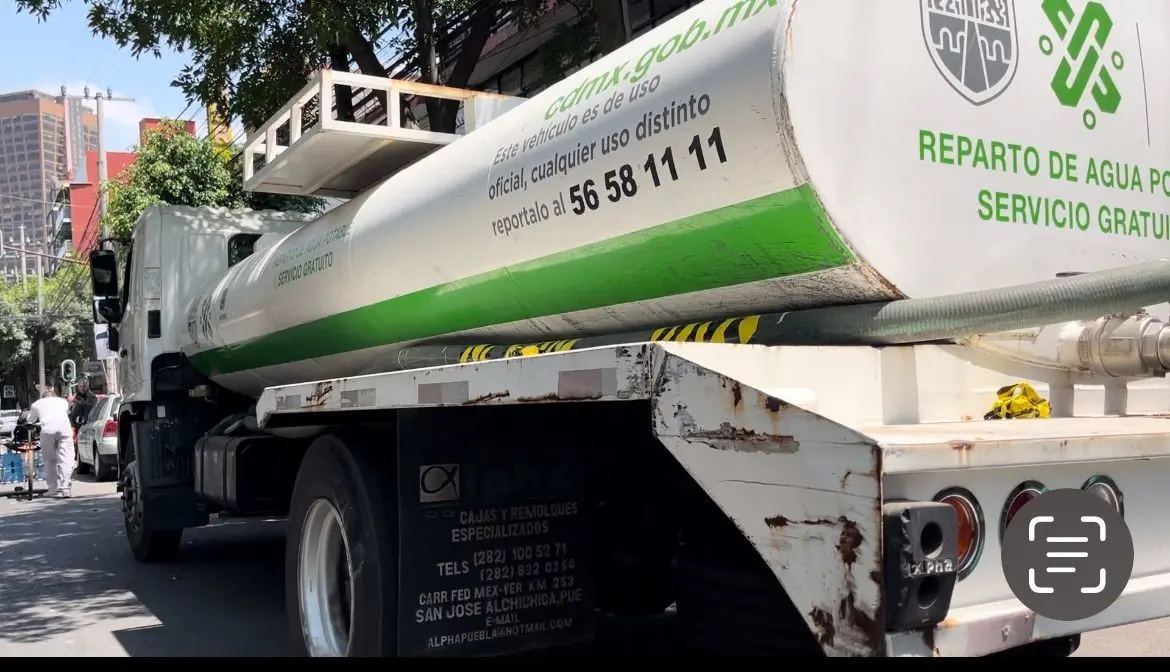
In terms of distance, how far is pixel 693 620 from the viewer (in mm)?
3408

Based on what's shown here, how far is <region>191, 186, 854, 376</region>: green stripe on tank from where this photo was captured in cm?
279

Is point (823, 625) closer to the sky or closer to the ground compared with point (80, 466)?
closer to the sky

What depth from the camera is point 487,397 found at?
2996 millimetres

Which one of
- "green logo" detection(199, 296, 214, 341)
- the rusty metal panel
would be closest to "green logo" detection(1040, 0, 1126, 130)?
the rusty metal panel

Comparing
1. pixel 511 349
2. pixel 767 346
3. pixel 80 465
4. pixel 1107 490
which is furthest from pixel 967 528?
pixel 80 465

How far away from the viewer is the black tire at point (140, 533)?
26.7 feet

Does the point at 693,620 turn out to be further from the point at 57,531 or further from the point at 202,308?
the point at 57,531

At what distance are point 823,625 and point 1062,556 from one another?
584mm

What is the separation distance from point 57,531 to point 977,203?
35.1ft

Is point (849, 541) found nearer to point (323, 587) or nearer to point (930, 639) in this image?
point (930, 639)

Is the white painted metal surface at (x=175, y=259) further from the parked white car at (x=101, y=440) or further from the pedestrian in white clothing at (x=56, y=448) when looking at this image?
the parked white car at (x=101, y=440)

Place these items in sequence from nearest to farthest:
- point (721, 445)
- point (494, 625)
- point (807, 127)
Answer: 1. point (721, 445)
2. point (807, 127)
3. point (494, 625)

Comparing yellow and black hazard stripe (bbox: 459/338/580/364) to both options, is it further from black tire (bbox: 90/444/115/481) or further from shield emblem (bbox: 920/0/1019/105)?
black tire (bbox: 90/444/115/481)

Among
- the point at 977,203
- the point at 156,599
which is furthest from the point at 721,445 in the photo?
the point at 156,599
